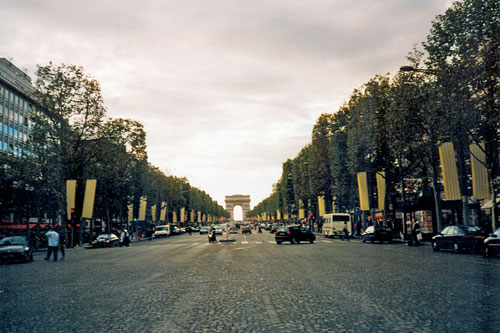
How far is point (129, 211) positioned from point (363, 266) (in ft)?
175

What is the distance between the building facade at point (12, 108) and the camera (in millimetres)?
63806

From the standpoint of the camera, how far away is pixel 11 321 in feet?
25.3

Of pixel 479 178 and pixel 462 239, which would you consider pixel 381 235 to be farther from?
pixel 462 239

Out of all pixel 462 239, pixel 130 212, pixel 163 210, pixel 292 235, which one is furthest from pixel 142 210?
pixel 462 239

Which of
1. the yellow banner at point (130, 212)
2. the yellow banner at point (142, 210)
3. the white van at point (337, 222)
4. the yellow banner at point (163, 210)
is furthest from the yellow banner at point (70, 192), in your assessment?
the yellow banner at point (163, 210)

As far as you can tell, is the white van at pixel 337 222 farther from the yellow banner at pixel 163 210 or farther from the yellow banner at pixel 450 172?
the yellow banner at pixel 163 210

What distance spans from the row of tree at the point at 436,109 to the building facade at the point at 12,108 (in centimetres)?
4312

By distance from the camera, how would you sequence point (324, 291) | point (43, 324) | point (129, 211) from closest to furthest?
1. point (43, 324)
2. point (324, 291)
3. point (129, 211)

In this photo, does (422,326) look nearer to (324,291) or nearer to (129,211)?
(324,291)

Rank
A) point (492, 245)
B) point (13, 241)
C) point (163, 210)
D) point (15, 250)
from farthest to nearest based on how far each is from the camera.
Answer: point (163, 210)
point (13, 241)
point (15, 250)
point (492, 245)

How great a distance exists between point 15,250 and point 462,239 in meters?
22.6

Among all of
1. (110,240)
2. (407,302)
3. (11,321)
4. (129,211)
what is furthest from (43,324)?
(129,211)

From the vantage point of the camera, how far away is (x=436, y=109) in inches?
1097

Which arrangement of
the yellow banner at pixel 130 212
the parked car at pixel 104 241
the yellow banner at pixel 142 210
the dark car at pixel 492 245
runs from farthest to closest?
the yellow banner at pixel 130 212
the yellow banner at pixel 142 210
the parked car at pixel 104 241
the dark car at pixel 492 245
